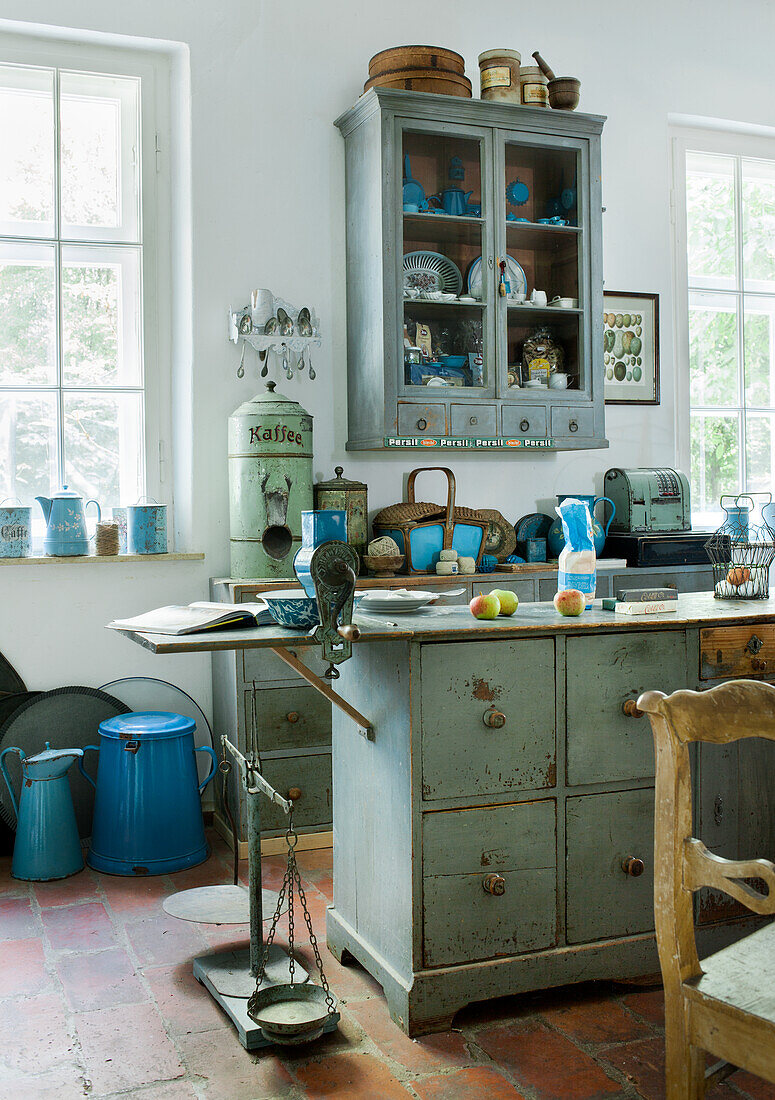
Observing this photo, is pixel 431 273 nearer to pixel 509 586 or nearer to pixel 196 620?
pixel 509 586

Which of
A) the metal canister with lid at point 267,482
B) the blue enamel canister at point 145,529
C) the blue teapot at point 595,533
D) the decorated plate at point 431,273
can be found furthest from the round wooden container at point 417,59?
the blue enamel canister at point 145,529

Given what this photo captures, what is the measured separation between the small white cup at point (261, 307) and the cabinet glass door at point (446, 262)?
1.70 ft

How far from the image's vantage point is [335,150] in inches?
166

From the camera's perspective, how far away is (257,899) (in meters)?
2.53

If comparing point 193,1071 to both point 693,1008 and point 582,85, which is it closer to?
point 693,1008

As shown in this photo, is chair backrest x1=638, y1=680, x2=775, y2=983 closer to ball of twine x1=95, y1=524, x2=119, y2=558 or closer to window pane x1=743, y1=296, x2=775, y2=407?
ball of twine x1=95, y1=524, x2=119, y2=558

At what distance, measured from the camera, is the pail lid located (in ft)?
11.5

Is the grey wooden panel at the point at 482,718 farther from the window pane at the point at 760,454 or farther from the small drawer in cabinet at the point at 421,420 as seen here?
the window pane at the point at 760,454

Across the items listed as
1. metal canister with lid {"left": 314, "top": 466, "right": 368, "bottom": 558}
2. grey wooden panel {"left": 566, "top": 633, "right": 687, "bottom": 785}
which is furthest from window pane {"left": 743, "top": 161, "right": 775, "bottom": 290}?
grey wooden panel {"left": 566, "top": 633, "right": 687, "bottom": 785}

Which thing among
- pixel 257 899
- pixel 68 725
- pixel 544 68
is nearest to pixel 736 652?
pixel 257 899

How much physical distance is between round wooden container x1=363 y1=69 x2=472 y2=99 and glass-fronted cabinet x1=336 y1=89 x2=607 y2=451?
2.7 inches

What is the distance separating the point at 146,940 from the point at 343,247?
2.73 metres

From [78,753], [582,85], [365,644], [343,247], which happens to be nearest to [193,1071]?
[365,644]

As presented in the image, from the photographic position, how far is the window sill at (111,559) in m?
3.81
